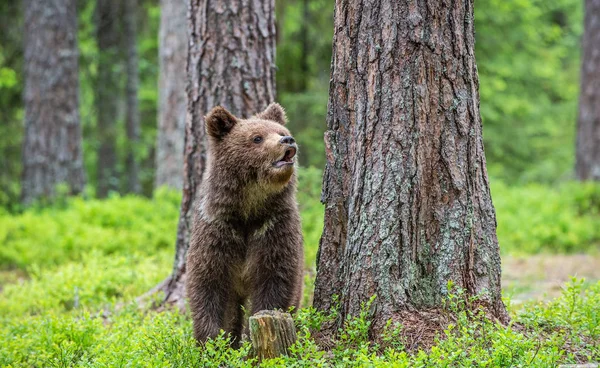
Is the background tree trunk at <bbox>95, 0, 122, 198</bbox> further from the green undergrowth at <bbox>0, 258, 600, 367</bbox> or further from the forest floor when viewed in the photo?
the green undergrowth at <bbox>0, 258, 600, 367</bbox>

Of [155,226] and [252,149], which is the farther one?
[155,226]

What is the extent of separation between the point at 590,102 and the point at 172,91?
9407 mm

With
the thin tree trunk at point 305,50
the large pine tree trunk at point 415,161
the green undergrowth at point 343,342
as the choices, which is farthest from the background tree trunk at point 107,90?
the large pine tree trunk at point 415,161

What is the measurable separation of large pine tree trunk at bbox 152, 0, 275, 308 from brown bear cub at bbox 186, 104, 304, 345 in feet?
5.16

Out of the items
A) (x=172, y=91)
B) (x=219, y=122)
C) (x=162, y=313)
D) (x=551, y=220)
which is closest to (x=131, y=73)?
(x=172, y=91)

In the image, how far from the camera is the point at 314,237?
32.3 ft

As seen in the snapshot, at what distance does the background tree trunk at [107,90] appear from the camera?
63.8 ft

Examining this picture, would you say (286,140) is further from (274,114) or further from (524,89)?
(524,89)

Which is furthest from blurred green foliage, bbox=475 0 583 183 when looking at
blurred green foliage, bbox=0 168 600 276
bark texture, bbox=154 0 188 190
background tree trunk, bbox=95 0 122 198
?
background tree trunk, bbox=95 0 122 198

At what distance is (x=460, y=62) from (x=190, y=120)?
3457 millimetres

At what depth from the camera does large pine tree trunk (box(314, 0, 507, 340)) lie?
14.9 ft

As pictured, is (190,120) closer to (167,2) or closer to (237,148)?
(237,148)

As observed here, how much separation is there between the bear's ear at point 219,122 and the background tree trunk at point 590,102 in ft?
38.4

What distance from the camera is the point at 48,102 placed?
1366 centimetres
